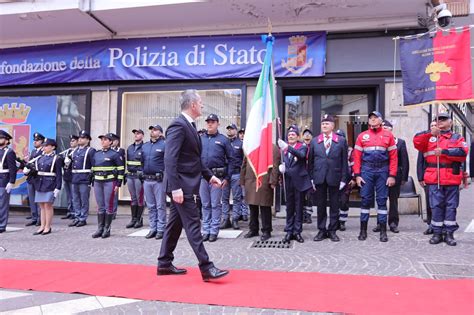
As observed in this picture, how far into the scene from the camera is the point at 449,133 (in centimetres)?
658

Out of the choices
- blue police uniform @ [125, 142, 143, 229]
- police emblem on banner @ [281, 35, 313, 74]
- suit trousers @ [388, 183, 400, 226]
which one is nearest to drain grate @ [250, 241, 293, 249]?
suit trousers @ [388, 183, 400, 226]

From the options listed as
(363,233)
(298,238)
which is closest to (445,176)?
(363,233)

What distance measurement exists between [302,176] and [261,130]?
1066mm

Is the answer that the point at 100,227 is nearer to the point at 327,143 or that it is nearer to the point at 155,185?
the point at 155,185

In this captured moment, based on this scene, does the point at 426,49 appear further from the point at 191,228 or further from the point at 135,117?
the point at 135,117

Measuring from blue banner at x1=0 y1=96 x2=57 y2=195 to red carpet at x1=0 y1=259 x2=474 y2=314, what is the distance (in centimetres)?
664

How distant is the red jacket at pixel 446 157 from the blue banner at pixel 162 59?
360 cm

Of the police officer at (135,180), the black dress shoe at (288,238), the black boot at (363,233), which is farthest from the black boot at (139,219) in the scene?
the black boot at (363,233)

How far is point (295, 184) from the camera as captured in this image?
6.93 metres

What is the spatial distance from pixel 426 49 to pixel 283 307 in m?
4.91

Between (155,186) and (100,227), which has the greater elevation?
(155,186)

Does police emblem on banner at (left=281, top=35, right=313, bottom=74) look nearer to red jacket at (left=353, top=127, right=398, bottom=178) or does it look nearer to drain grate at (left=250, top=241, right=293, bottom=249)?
red jacket at (left=353, top=127, right=398, bottom=178)

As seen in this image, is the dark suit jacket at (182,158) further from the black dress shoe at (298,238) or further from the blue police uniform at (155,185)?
the blue police uniform at (155,185)

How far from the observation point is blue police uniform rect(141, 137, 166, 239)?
7.54 m
